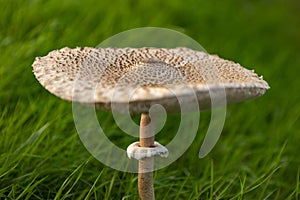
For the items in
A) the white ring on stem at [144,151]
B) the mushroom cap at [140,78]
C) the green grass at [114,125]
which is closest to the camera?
the mushroom cap at [140,78]

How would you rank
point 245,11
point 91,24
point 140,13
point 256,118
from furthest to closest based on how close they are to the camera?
point 245,11, point 140,13, point 91,24, point 256,118

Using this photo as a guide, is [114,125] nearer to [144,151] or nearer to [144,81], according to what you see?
[144,151]

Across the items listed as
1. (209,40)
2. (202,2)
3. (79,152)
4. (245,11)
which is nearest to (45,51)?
(79,152)

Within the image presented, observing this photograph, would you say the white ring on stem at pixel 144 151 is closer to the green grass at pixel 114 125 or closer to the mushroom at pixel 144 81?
the mushroom at pixel 144 81

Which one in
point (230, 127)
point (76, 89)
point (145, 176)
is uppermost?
point (76, 89)

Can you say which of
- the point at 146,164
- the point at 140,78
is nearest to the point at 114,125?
the point at 146,164

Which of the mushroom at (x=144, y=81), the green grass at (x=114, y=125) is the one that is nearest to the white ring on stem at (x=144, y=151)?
the mushroom at (x=144, y=81)

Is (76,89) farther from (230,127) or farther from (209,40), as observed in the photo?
(209,40)

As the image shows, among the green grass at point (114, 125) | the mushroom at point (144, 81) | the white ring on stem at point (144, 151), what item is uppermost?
the mushroom at point (144, 81)
